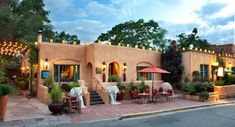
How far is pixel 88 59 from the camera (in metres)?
16.5

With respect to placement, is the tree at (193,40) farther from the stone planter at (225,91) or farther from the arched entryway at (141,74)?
the arched entryway at (141,74)

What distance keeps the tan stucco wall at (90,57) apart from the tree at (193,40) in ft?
69.0

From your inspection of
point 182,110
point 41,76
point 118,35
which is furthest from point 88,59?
point 118,35

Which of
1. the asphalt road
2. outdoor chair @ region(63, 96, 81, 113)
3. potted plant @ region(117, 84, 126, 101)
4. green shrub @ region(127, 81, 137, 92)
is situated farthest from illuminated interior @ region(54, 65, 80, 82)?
the asphalt road

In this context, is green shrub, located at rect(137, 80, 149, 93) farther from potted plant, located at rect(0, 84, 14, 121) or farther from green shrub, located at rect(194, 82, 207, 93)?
potted plant, located at rect(0, 84, 14, 121)

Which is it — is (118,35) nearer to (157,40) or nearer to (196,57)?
(157,40)

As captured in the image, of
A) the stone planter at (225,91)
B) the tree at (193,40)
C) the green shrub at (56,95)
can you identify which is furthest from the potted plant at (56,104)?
the tree at (193,40)

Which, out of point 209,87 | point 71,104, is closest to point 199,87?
point 209,87

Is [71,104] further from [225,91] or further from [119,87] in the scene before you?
[225,91]

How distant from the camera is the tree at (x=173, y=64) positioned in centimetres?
1856

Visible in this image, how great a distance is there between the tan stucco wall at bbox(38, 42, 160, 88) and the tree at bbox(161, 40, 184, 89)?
83.0 inches

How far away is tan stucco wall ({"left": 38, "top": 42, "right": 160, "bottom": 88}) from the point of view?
604 inches

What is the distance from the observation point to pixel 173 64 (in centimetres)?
1873

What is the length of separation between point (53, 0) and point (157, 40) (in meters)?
22.0
